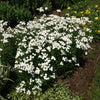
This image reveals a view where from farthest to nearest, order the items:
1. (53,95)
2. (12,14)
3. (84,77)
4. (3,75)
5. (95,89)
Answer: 1. (12,14)
2. (84,77)
3. (95,89)
4. (53,95)
5. (3,75)

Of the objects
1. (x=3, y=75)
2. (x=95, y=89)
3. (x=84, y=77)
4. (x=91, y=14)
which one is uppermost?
(x=91, y=14)

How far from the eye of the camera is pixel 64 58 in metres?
3.93

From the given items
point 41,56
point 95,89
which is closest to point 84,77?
point 95,89

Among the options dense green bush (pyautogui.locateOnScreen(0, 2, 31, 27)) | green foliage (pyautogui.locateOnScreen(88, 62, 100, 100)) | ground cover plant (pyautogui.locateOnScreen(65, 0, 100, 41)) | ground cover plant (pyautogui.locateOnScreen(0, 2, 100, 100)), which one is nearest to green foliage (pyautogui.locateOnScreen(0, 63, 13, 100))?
ground cover plant (pyautogui.locateOnScreen(0, 2, 100, 100))

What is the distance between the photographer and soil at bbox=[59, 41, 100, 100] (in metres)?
4.55

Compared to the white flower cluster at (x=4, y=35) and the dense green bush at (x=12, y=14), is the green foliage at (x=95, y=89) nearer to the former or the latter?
the white flower cluster at (x=4, y=35)

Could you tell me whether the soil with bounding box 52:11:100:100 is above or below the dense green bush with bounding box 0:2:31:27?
below

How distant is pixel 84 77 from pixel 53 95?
123cm

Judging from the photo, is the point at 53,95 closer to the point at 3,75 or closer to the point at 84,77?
the point at 84,77

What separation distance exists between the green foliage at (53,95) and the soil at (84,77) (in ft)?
0.65

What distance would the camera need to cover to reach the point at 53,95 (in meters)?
4.26

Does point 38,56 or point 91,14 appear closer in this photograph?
point 38,56

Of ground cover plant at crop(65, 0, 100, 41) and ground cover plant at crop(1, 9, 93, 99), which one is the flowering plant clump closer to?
ground cover plant at crop(1, 9, 93, 99)

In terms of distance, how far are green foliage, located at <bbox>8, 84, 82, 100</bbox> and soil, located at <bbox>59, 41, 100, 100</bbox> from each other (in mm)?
197
